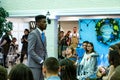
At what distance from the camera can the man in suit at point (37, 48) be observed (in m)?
4.84

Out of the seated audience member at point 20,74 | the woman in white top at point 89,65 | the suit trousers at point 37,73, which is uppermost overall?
the seated audience member at point 20,74

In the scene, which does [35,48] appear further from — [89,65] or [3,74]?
[3,74]

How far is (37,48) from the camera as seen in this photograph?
4918 millimetres

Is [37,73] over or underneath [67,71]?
underneath

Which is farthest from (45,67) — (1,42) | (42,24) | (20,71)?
(1,42)

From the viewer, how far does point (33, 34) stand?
4906 mm

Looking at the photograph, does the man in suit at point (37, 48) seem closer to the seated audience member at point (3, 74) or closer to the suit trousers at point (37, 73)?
the suit trousers at point (37, 73)

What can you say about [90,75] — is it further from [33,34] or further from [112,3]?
[112,3]

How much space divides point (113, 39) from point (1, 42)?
3.99m

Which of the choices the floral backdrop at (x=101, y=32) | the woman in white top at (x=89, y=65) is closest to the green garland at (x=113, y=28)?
the floral backdrop at (x=101, y=32)

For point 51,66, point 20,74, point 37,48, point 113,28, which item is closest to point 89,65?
point 37,48

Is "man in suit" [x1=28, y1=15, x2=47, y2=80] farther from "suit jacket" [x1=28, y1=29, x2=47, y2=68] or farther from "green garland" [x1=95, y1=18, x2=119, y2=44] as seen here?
"green garland" [x1=95, y1=18, x2=119, y2=44]

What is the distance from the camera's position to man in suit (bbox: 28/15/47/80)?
4.84 meters

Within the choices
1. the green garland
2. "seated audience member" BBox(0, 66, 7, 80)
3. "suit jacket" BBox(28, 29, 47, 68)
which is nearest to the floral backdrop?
the green garland
